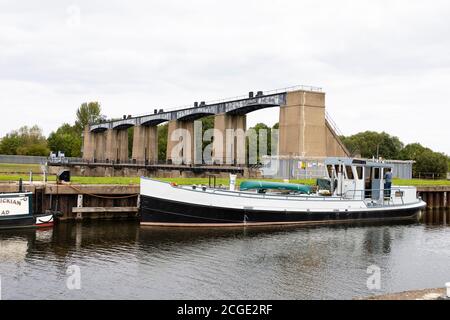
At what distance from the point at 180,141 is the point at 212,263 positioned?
186ft

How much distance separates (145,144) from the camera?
85.5m

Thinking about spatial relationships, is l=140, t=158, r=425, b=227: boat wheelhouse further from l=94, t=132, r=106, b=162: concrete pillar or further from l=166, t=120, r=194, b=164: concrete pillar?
l=94, t=132, r=106, b=162: concrete pillar

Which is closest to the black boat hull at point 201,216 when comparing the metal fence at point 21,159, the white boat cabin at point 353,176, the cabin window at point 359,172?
the white boat cabin at point 353,176

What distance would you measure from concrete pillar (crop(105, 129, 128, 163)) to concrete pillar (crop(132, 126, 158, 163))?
1053cm

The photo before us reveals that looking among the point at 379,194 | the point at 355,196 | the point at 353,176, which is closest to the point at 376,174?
the point at 379,194

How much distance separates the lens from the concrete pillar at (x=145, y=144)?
274 feet

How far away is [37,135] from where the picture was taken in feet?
396

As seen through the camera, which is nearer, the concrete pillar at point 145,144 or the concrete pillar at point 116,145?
the concrete pillar at point 145,144

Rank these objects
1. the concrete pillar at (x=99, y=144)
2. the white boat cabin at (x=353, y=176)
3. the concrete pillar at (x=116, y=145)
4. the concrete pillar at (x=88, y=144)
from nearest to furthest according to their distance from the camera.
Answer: the white boat cabin at (x=353, y=176), the concrete pillar at (x=116, y=145), the concrete pillar at (x=99, y=144), the concrete pillar at (x=88, y=144)

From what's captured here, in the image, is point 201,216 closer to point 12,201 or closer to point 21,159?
point 12,201

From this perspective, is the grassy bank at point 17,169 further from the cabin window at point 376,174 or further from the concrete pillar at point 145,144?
the cabin window at point 376,174

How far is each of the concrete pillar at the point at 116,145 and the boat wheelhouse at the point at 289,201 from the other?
66.2 meters

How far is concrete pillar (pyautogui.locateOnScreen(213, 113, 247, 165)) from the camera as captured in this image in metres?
61.3

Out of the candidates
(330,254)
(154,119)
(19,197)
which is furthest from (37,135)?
(330,254)
